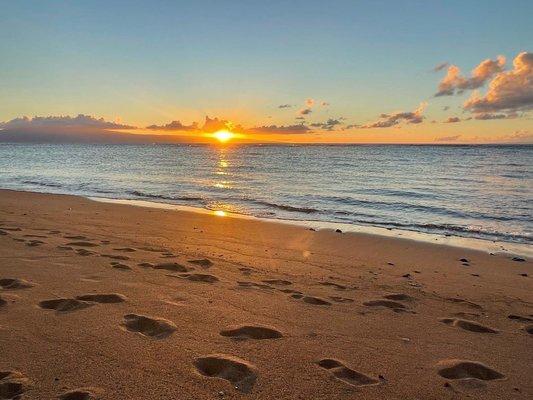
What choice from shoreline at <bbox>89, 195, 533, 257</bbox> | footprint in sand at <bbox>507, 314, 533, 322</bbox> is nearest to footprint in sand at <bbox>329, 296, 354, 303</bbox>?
footprint in sand at <bbox>507, 314, 533, 322</bbox>

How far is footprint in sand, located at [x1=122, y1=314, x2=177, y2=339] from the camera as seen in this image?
155 inches

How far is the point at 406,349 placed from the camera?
4.02 meters

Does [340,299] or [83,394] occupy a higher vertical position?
[83,394]

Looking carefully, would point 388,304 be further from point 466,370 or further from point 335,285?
point 466,370

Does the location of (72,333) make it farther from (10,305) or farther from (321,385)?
(321,385)

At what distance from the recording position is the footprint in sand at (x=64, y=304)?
4.42m

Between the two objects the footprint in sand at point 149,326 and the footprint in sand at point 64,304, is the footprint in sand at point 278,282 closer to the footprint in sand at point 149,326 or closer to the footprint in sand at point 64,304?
the footprint in sand at point 149,326

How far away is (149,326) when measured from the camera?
13.5 ft

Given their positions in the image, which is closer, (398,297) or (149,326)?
(149,326)

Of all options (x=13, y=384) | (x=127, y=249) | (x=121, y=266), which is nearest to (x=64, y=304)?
(x=13, y=384)

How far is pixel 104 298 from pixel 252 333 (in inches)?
74.6

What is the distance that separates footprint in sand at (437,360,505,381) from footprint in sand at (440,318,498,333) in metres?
1.09

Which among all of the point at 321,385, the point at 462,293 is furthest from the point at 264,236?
the point at 321,385

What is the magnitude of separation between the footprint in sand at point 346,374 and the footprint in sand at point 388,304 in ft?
6.31
